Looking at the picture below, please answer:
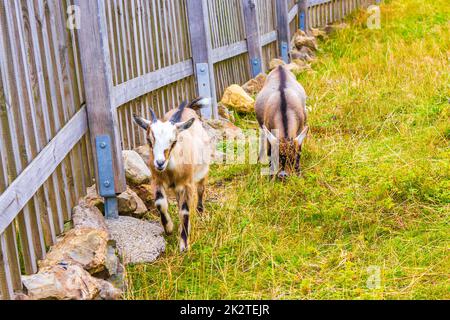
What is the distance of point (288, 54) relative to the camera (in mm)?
12820

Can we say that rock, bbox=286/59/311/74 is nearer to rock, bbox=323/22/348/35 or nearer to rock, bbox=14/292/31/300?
rock, bbox=323/22/348/35

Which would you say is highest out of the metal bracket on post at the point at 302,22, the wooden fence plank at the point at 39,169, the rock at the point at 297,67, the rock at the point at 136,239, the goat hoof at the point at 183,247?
the wooden fence plank at the point at 39,169

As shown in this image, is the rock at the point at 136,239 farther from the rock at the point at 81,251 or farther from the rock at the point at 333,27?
the rock at the point at 333,27

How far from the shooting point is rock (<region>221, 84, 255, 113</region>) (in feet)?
31.9

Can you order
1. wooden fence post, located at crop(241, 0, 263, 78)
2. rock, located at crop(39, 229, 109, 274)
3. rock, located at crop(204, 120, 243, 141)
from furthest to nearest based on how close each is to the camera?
wooden fence post, located at crop(241, 0, 263, 78)
rock, located at crop(204, 120, 243, 141)
rock, located at crop(39, 229, 109, 274)

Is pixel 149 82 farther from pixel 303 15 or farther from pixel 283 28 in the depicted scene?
pixel 303 15

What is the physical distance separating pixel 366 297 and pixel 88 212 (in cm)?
213

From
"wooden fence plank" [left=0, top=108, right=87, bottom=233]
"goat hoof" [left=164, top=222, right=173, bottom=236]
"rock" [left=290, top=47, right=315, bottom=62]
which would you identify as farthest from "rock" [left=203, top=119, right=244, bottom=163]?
"rock" [left=290, top=47, right=315, bottom=62]

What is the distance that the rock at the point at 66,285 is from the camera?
4020 mm

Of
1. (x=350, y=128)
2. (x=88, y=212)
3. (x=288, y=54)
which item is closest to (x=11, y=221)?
(x=88, y=212)

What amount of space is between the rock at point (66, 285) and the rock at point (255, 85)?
6.45 meters

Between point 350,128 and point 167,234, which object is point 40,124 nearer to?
point 167,234

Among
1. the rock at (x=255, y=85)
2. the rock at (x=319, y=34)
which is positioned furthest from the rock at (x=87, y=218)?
the rock at (x=319, y=34)

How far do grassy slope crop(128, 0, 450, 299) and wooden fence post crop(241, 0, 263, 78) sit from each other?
1.84m
